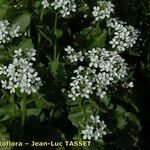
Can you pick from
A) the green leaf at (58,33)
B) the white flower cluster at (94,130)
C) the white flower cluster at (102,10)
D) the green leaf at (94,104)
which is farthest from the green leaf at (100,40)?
the white flower cluster at (94,130)

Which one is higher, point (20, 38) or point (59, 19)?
point (59, 19)

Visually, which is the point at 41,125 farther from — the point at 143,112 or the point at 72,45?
the point at 143,112

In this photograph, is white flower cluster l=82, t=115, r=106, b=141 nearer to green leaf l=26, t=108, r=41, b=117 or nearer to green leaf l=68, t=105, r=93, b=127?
green leaf l=68, t=105, r=93, b=127

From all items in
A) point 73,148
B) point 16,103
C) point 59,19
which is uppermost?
point 59,19

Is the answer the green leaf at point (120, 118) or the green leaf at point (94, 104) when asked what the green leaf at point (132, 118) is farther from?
the green leaf at point (94, 104)

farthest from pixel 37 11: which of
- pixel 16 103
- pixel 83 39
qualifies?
pixel 16 103

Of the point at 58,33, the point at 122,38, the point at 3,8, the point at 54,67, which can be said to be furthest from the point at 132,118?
the point at 3,8

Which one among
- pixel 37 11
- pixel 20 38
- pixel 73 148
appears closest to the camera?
pixel 73 148

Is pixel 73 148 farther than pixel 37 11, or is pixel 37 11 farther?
pixel 37 11
